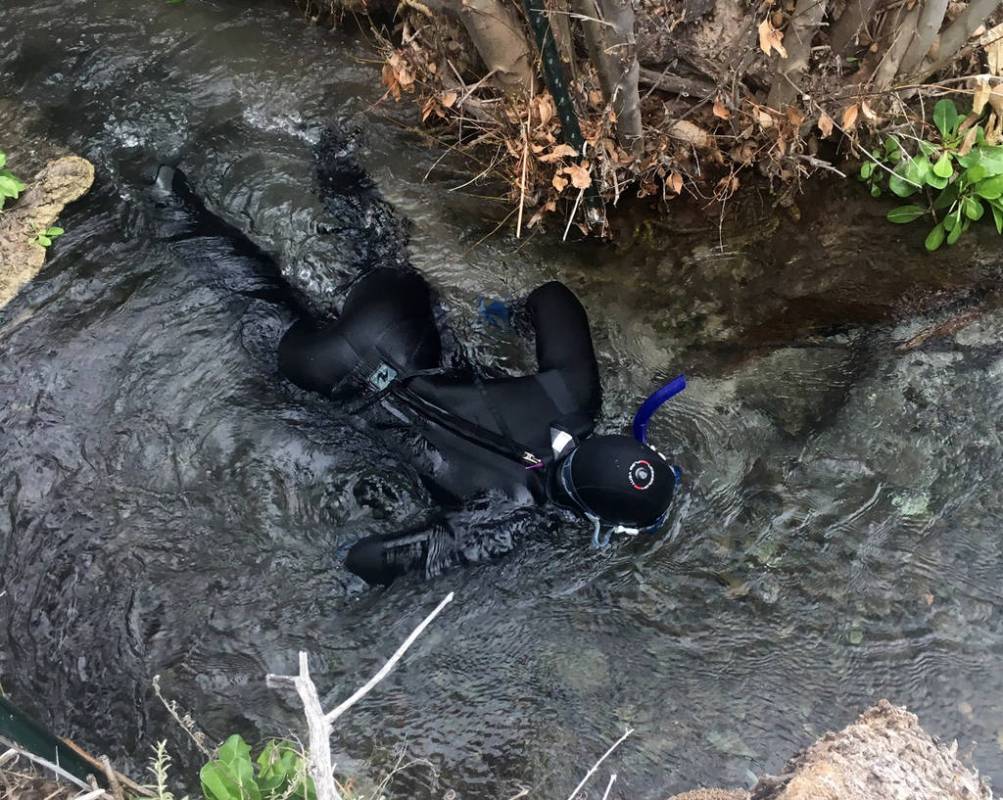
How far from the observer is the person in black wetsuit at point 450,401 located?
284 cm

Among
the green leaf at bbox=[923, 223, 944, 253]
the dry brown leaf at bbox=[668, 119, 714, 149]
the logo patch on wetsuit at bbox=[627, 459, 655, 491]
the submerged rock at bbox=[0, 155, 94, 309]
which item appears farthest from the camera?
the submerged rock at bbox=[0, 155, 94, 309]

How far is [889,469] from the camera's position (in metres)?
2.97

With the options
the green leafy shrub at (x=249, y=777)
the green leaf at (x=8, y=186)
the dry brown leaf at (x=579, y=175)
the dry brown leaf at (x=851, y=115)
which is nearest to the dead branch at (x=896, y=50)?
the dry brown leaf at (x=851, y=115)

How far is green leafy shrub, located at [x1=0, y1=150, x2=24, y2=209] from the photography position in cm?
337

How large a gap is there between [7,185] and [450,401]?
240cm

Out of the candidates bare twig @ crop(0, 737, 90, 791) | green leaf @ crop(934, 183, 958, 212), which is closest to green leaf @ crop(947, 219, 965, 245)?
green leaf @ crop(934, 183, 958, 212)

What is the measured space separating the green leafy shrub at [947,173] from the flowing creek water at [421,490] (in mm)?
149

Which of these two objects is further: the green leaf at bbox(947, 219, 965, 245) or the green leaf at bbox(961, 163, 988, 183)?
the green leaf at bbox(947, 219, 965, 245)

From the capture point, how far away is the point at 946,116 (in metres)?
2.85

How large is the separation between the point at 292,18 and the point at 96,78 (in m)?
1.05

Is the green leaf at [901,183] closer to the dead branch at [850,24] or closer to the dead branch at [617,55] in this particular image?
the dead branch at [850,24]

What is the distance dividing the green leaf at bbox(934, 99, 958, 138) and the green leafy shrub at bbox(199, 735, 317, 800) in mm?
3251

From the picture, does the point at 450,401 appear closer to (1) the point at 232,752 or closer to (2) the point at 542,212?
(2) the point at 542,212

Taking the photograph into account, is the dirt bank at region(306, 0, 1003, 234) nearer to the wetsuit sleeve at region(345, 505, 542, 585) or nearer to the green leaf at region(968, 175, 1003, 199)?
the green leaf at region(968, 175, 1003, 199)
